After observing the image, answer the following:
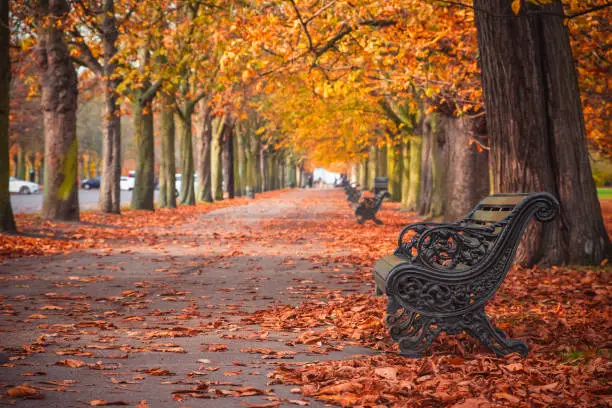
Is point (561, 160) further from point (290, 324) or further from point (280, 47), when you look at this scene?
point (280, 47)

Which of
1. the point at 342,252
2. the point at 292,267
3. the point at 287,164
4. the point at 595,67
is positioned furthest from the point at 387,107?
the point at 287,164

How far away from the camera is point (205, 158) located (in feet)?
135

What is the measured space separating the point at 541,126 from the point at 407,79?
6232mm

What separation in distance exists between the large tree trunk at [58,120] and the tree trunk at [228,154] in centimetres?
2499

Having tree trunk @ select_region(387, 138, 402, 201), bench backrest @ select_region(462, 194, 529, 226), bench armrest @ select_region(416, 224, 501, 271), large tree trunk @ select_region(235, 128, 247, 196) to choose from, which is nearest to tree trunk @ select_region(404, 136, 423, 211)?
tree trunk @ select_region(387, 138, 402, 201)

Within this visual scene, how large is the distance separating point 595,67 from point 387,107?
47.6ft

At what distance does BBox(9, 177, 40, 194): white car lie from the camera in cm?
6044

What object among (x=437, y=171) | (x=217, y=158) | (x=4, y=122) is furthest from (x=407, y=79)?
(x=217, y=158)

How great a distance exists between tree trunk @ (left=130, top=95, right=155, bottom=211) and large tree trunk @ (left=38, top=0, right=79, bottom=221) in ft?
25.6

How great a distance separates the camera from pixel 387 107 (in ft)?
104

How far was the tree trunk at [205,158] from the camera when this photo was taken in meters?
41.2

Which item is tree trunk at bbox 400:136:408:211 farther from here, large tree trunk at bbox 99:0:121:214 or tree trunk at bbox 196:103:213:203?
large tree trunk at bbox 99:0:121:214

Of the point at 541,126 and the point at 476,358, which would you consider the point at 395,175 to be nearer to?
the point at 541,126

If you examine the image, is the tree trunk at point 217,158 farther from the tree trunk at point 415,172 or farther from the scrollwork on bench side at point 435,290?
the scrollwork on bench side at point 435,290
